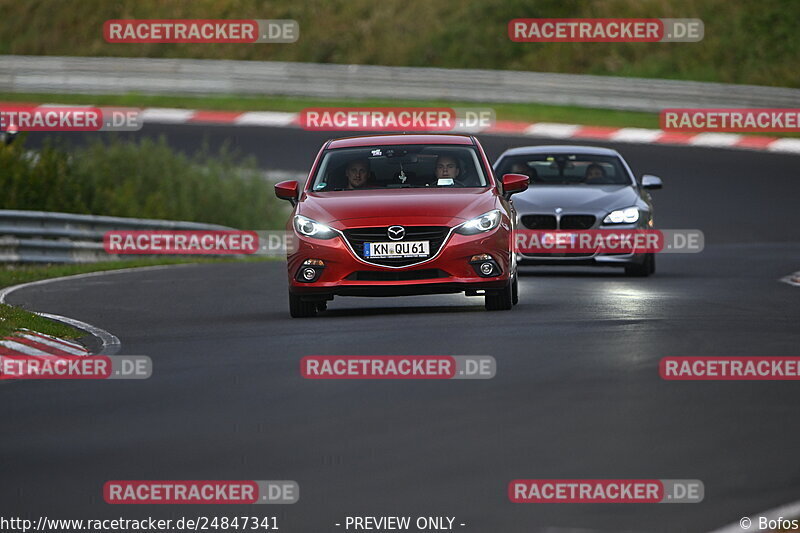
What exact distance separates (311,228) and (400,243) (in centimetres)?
81

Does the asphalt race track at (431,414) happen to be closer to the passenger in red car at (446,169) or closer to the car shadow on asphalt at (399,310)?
the car shadow on asphalt at (399,310)

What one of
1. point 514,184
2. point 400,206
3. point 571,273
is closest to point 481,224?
point 400,206

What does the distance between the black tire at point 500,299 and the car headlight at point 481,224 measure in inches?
21.6

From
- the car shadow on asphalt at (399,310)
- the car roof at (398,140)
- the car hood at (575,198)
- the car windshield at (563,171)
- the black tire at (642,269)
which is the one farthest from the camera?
the car windshield at (563,171)

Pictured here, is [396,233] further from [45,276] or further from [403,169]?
[45,276]

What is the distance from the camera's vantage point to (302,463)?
324 inches

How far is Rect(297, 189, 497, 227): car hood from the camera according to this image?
14.6 metres

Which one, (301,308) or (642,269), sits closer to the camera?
(301,308)

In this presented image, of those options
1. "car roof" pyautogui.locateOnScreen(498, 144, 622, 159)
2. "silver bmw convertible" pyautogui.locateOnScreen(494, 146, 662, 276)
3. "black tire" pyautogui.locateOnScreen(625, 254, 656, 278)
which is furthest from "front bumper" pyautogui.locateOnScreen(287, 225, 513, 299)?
"car roof" pyautogui.locateOnScreen(498, 144, 622, 159)

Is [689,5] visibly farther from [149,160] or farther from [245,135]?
[149,160]

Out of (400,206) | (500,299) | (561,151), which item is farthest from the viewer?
(561,151)

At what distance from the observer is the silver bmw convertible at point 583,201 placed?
19938 millimetres

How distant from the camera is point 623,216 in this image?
20031mm

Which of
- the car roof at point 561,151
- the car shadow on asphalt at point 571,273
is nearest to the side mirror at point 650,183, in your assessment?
the car roof at point 561,151
